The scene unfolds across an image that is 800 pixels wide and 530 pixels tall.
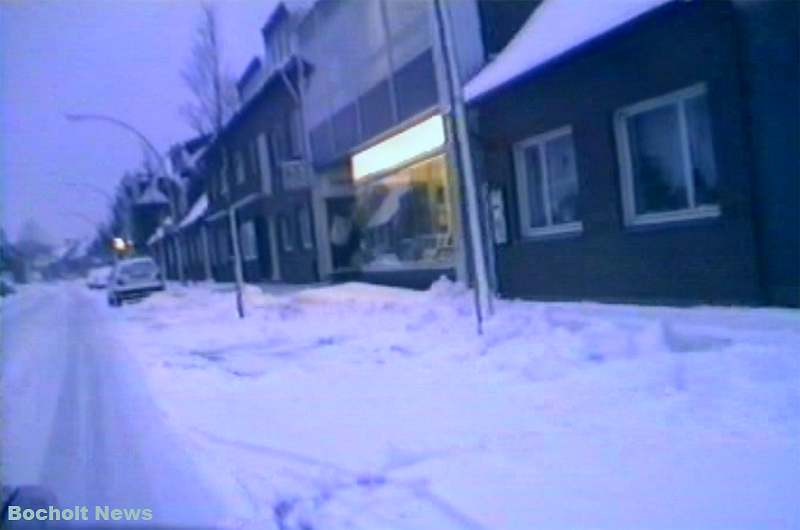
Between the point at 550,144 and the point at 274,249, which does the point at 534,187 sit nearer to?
the point at 550,144

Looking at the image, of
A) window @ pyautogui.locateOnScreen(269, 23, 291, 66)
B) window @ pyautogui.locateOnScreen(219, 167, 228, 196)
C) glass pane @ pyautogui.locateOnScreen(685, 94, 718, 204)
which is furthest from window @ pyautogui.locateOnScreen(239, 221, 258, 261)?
glass pane @ pyautogui.locateOnScreen(685, 94, 718, 204)

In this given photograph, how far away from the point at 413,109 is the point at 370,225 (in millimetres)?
3274

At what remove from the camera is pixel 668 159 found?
7293 mm

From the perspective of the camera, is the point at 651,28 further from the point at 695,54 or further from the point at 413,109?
the point at 413,109

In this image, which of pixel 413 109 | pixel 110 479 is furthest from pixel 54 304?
pixel 413 109

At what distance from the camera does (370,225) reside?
14641mm

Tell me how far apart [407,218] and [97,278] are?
9.81 m

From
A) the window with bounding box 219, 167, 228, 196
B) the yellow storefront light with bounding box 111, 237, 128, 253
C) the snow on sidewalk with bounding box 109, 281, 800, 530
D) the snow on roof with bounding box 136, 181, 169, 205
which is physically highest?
the window with bounding box 219, 167, 228, 196

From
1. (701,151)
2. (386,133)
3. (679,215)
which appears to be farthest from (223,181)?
(701,151)

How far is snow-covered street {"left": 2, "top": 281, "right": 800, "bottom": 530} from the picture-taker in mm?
2604

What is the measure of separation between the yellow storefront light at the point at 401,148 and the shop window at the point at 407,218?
15 cm

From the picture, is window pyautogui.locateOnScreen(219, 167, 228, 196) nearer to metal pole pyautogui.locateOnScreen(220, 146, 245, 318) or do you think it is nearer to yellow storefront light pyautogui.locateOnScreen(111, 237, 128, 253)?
metal pole pyautogui.locateOnScreen(220, 146, 245, 318)

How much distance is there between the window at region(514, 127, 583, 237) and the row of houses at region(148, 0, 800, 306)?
2cm

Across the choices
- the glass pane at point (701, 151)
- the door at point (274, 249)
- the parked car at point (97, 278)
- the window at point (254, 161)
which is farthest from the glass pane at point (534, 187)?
the door at point (274, 249)
